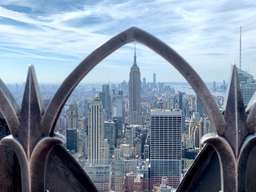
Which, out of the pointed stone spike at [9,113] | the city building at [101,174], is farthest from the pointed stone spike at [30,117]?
the city building at [101,174]

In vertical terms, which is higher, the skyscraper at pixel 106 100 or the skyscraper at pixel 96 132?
the skyscraper at pixel 106 100

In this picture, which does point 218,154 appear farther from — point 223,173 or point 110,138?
point 110,138

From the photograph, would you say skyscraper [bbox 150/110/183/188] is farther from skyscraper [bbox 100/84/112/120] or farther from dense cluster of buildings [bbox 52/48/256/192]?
skyscraper [bbox 100/84/112/120]

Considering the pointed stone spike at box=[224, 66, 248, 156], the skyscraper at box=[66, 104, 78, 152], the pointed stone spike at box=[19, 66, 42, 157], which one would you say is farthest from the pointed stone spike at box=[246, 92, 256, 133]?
the skyscraper at box=[66, 104, 78, 152]

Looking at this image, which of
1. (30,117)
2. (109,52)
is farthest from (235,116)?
(30,117)

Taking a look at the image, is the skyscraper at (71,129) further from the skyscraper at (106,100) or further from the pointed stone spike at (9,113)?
the pointed stone spike at (9,113)

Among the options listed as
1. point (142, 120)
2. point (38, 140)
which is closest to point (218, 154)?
point (38, 140)
